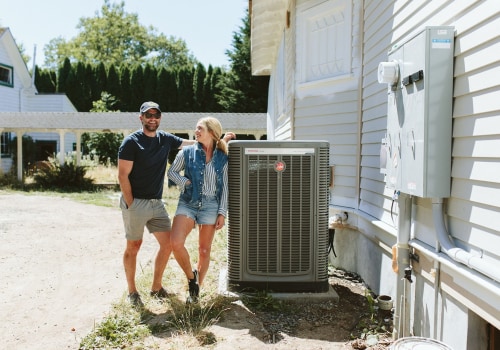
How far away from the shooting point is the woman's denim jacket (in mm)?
Answer: 4469

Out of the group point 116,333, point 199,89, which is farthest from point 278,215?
point 199,89

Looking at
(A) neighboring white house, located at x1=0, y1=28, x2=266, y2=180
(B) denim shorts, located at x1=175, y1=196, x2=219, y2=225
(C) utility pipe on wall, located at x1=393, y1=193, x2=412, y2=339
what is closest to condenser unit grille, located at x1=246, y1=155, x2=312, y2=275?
(B) denim shorts, located at x1=175, y1=196, x2=219, y2=225

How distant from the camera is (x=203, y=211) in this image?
14.8 ft

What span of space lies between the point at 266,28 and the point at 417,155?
8359 millimetres

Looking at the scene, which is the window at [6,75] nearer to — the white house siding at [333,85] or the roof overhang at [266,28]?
the roof overhang at [266,28]

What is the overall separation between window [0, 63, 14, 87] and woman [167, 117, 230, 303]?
21.9m

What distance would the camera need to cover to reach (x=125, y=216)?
467cm

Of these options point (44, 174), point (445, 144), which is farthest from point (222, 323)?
point (44, 174)

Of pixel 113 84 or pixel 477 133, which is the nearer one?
pixel 477 133

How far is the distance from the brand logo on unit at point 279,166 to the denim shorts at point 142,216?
47.7 inches

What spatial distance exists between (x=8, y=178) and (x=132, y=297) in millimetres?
16376

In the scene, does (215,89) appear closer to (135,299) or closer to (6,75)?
(6,75)

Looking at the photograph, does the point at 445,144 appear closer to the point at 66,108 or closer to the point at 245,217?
the point at 245,217

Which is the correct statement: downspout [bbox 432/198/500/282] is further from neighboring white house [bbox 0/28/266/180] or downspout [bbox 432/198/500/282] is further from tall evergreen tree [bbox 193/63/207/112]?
tall evergreen tree [bbox 193/63/207/112]
